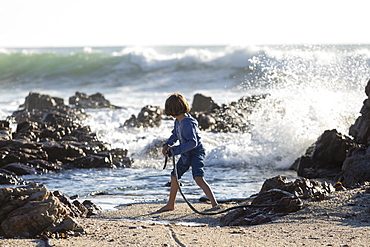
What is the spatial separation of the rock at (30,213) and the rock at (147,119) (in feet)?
32.4

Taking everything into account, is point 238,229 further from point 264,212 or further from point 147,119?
point 147,119

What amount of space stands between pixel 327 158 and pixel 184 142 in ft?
11.8

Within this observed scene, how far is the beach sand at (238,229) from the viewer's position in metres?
3.71

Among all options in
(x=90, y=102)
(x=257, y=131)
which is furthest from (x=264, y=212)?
(x=90, y=102)

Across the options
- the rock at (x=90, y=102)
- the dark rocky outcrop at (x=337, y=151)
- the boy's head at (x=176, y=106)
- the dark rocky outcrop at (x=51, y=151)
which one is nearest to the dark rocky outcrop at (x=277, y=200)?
the boy's head at (x=176, y=106)

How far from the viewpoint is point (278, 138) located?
410 inches

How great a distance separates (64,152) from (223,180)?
3138 millimetres

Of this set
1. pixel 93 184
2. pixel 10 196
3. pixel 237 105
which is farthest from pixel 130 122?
pixel 10 196

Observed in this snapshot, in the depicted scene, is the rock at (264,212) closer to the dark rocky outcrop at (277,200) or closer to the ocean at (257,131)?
the dark rocky outcrop at (277,200)

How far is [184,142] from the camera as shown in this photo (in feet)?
17.9

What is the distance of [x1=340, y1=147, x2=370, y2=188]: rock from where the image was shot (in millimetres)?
6635

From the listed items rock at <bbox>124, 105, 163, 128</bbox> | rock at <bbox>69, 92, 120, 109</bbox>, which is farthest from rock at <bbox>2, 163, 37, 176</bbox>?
rock at <bbox>69, 92, 120, 109</bbox>

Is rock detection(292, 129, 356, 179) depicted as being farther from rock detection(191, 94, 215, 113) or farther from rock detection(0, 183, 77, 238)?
rock detection(191, 94, 215, 113)

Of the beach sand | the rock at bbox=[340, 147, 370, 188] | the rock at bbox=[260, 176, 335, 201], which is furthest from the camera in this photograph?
the rock at bbox=[340, 147, 370, 188]
